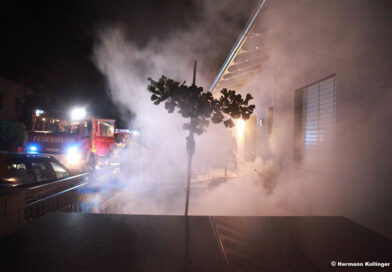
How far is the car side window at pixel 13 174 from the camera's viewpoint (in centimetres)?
320

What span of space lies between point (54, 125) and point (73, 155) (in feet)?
4.27

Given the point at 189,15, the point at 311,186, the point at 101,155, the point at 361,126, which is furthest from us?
the point at 101,155

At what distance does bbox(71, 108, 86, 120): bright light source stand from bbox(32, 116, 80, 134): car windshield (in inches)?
10.0

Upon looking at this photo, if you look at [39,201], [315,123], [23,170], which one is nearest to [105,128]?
[23,170]

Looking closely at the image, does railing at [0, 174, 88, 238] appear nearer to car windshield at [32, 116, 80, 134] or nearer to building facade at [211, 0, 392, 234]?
building facade at [211, 0, 392, 234]

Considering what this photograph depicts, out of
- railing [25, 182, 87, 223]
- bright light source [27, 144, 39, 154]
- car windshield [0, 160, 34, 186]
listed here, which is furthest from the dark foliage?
bright light source [27, 144, 39, 154]

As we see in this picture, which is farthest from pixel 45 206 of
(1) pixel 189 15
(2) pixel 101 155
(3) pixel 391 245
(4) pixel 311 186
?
(2) pixel 101 155

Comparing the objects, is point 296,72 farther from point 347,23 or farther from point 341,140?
point 341,140

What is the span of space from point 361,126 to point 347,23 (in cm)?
150

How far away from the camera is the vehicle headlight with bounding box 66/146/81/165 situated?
8.59 metres

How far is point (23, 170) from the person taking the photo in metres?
3.50

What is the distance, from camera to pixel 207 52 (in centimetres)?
777

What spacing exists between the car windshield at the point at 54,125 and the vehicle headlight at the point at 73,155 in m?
0.62

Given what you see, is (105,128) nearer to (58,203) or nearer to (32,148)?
(32,148)
